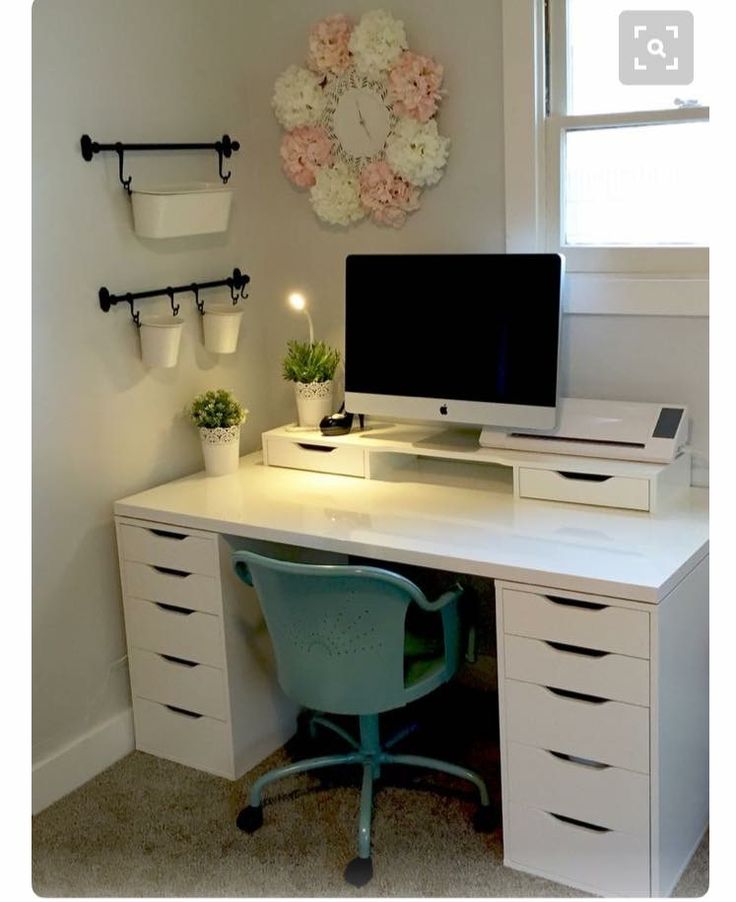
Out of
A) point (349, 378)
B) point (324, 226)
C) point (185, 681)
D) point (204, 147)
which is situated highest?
point (204, 147)

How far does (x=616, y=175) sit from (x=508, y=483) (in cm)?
76

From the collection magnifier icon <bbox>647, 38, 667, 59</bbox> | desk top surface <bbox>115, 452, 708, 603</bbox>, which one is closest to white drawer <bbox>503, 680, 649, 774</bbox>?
desk top surface <bbox>115, 452, 708, 603</bbox>

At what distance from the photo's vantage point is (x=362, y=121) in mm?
2941

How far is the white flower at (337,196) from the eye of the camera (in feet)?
9.84

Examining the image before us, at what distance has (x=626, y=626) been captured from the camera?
2.09 meters

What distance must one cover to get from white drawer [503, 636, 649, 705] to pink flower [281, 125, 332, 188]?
56.4 inches

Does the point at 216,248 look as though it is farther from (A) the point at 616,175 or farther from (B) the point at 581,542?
(B) the point at 581,542

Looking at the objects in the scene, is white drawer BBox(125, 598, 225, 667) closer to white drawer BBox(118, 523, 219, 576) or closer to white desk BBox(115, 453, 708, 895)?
white desk BBox(115, 453, 708, 895)

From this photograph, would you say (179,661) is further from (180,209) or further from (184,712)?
(180,209)

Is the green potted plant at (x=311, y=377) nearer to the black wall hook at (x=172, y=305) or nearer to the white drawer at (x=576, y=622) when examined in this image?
the black wall hook at (x=172, y=305)

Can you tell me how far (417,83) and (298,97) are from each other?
1.20 ft

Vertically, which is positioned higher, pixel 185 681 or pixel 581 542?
pixel 581 542

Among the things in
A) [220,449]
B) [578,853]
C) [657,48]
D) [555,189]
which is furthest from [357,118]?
[578,853]
